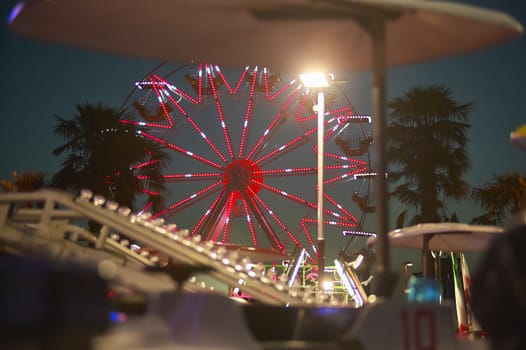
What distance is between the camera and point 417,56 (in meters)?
6.16

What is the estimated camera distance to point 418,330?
161 inches

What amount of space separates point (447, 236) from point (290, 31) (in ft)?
40.1

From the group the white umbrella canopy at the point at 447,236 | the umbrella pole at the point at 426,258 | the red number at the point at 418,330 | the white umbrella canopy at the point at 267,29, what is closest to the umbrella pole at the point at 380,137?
the white umbrella canopy at the point at 267,29

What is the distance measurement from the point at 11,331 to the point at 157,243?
32.5 feet

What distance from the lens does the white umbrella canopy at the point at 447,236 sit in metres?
15.0

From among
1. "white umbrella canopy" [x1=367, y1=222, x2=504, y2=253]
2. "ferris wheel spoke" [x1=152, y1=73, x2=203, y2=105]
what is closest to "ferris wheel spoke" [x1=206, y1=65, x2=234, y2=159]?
"ferris wheel spoke" [x1=152, y1=73, x2=203, y2=105]

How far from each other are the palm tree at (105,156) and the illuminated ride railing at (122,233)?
16.0 m

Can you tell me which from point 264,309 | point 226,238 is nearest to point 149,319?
point 264,309

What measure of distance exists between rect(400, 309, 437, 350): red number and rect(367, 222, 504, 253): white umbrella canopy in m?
10.2

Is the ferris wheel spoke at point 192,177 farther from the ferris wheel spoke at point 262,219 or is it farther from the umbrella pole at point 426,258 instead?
the umbrella pole at point 426,258

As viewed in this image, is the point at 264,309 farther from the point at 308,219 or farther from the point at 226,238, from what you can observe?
the point at 308,219

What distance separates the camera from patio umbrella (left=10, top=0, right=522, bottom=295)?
493 centimetres

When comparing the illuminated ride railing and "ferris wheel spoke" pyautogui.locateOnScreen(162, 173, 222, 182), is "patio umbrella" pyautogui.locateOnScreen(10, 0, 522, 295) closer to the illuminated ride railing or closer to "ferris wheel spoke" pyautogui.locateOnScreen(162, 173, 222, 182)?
the illuminated ride railing

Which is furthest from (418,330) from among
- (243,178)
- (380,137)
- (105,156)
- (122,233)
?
(243,178)
